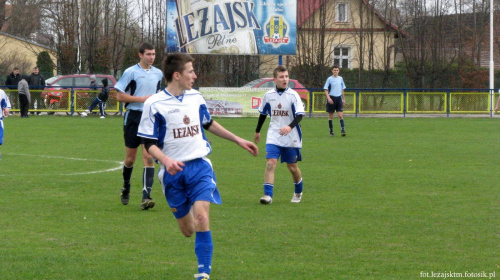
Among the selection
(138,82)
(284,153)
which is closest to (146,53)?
(138,82)

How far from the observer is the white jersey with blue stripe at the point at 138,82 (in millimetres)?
8781

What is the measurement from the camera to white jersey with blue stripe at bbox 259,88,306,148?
30.8 ft

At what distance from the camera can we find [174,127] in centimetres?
570

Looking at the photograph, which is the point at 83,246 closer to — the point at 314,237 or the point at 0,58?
the point at 314,237

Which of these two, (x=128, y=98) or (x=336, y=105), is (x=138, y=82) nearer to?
(x=128, y=98)

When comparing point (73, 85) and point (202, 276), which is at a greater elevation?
point (73, 85)

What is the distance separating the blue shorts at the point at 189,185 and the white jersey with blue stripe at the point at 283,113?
3731mm

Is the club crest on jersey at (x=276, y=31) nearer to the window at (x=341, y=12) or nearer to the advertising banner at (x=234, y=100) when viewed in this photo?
the advertising banner at (x=234, y=100)

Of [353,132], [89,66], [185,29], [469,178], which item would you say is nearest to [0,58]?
[89,66]

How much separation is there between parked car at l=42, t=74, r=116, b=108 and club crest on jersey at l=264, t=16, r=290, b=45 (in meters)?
6.97

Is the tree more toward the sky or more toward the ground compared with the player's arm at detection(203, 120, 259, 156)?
more toward the sky

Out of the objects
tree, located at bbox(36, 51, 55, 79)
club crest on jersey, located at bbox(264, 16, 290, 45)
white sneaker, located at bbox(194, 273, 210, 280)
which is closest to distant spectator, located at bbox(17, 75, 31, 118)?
club crest on jersey, located at bbox(264, 16, 290, 45)

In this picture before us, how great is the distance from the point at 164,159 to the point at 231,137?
0.68 m

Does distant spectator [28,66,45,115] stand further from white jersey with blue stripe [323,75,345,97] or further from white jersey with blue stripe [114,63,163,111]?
white jersey with blue stripe [114,63,163,111]
